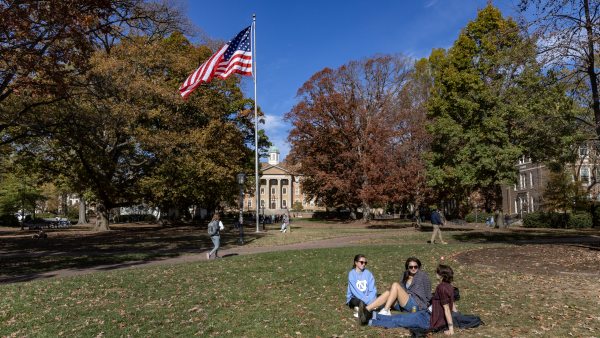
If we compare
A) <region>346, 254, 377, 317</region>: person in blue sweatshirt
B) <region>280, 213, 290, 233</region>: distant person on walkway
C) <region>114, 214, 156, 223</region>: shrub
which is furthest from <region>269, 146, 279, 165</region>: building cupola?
<region>346, 254, 377, 317</region>: person in blue sweatshirt

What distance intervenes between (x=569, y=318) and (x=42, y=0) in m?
15.3

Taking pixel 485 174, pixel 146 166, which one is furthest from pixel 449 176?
pixel 146 166

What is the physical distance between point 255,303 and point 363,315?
2.56 m

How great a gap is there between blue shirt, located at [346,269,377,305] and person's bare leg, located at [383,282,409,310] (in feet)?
1.60

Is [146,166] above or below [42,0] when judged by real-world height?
below

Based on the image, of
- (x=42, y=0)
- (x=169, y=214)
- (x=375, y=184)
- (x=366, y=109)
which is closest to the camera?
(x=42, y=0)

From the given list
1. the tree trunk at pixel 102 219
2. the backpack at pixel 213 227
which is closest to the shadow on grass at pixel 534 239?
the backpack at pixel 213 227

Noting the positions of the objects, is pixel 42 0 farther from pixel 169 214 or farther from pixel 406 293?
pixel 169 214

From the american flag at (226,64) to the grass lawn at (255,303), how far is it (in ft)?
33.9

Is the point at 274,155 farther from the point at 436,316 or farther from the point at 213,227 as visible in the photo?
the point at 436,316

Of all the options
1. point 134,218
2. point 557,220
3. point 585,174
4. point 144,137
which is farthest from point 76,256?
point 134,218

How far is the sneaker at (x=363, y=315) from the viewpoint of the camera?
24.3ft

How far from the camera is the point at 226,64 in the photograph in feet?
74.1

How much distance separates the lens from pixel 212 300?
9.41 meters
